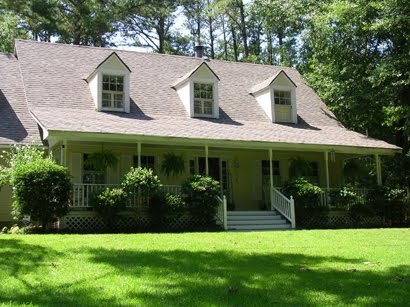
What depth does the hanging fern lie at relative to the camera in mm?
16141

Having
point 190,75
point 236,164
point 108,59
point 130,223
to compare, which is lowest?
point 130,223

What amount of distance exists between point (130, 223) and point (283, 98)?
9497mm

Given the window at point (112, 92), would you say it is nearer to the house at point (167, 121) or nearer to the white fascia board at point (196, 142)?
the house at point (167, 121)

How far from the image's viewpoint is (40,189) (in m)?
13.7

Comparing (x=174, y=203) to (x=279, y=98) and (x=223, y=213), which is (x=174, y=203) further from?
(x=279, y=98)

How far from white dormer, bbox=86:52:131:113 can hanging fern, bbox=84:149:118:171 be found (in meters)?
2.69

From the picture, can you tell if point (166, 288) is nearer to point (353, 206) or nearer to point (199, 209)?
point (199, 209)

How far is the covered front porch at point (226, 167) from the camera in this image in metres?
16.9

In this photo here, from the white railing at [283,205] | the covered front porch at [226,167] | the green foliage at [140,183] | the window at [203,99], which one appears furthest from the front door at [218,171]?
the green foliage at [140,183]

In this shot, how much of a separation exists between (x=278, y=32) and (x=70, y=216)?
23.8m

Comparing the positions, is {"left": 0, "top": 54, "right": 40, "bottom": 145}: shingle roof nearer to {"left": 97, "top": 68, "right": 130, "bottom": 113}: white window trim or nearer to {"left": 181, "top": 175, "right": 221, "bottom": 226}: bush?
{"left": 97, "top": 68, "right": 130, "bottom": 113}: white window trim

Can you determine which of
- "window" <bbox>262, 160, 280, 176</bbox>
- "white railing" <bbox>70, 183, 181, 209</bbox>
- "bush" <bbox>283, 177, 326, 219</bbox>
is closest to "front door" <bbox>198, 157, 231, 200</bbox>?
"window" <bbox>262, 160, 280, 176</bbox>

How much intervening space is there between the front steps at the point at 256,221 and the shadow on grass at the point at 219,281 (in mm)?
7837

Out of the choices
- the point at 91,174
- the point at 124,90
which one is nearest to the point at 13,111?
the point at 91,174
